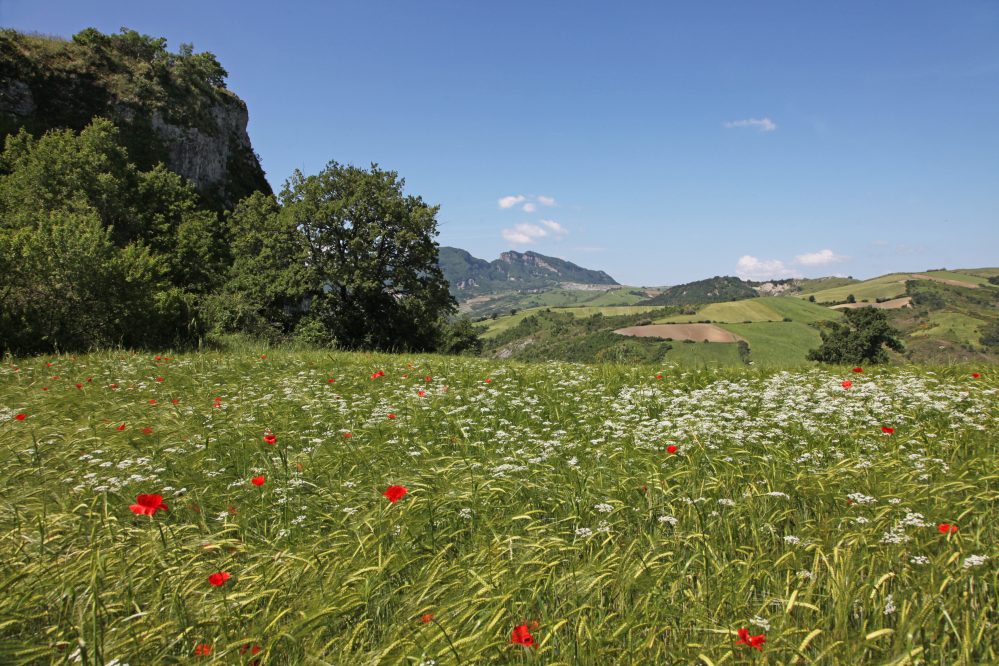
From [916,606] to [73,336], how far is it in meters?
18.7

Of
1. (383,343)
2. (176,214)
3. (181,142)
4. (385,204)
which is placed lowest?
(383,343)

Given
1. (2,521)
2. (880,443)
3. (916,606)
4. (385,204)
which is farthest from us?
(385,204)

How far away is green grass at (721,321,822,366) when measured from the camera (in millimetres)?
96375

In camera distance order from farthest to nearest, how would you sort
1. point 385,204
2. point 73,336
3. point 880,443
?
point 385,204 < point 73,336 < point 880,443

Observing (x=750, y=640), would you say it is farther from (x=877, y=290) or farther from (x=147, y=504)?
(x=877, y=290)

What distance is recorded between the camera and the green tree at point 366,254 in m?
25.9

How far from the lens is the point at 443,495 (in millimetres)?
3135

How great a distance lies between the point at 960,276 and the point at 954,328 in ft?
314

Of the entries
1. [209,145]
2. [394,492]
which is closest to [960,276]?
[209,145]

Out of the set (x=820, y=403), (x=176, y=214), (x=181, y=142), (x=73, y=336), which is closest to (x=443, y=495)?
(x=820, y=403)

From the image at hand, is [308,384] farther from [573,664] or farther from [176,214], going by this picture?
[176,214]

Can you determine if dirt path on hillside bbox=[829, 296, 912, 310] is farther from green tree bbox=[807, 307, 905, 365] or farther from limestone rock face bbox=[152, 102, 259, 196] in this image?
limestone rock face bbox=[152, 102, 259, 196]

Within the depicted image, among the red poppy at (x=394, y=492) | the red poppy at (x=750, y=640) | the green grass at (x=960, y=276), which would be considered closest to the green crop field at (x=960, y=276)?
the green grass at (x=960, y=276)

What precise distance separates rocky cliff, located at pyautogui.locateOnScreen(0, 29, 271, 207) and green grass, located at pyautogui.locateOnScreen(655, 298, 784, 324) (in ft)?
362
